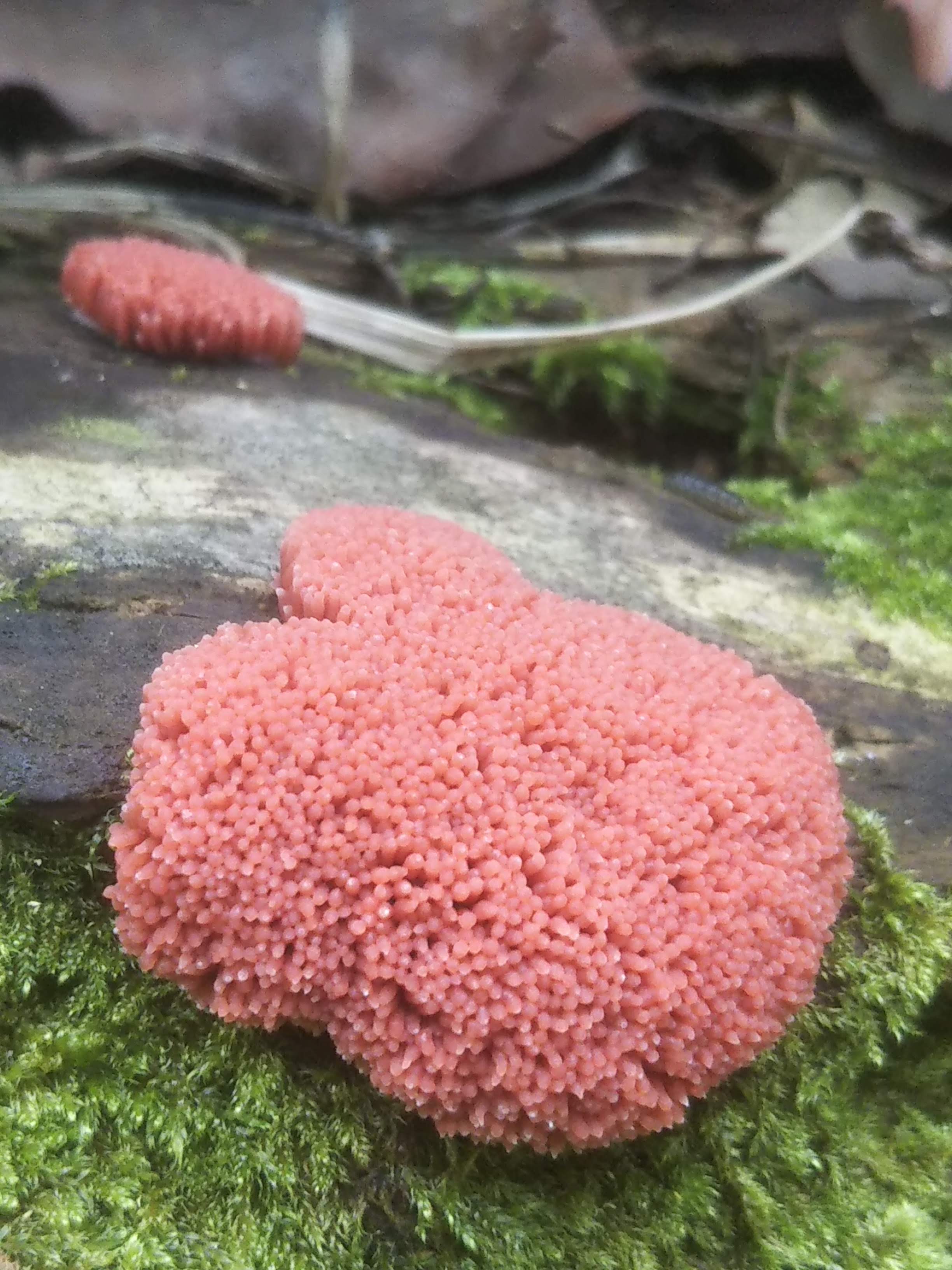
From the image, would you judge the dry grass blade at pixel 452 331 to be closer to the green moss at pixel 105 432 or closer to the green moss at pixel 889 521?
the green moss at pixel 889 521

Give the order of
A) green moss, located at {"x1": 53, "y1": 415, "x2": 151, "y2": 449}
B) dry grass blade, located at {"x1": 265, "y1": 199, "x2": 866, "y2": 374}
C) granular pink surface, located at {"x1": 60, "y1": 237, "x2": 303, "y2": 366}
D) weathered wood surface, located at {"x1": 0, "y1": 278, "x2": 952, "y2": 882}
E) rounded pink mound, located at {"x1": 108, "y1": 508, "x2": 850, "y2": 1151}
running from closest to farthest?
rounded pink mound, located at {"x1": 108, "y1": 508, "x2": 850, "y2": 1151} → weathered wood surface, located at {"x1": 0, "y1": 278, "x2": 952, "y2": 882} → green moss, located at {"x1": 53, "y1": 415, "x2": 151, "y2": 449} → granular pink surface, located at {"x1": 60, "y1": 237, "x2": 303, "y2": 366} → dry grass blade, located at {"x1": 265, "y1": 199, "x2": 866, "y2": 374}

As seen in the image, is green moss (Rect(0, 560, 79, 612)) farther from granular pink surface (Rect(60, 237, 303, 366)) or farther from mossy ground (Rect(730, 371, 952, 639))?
mossy ground (Rect(730, 371, 952, 639))

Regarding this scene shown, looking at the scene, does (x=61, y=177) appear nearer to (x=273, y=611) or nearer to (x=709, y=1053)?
(x=273, y=611)

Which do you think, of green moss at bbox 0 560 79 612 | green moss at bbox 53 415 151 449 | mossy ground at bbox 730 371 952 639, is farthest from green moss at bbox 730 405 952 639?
green moss at bbox 0 560 79 612

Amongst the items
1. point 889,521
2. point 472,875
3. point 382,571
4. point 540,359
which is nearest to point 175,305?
point 382,571

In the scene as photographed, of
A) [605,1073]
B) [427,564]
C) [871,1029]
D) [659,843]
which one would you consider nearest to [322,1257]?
[605,1073]

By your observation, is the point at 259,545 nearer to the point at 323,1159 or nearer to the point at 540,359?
the point at 323,1159
